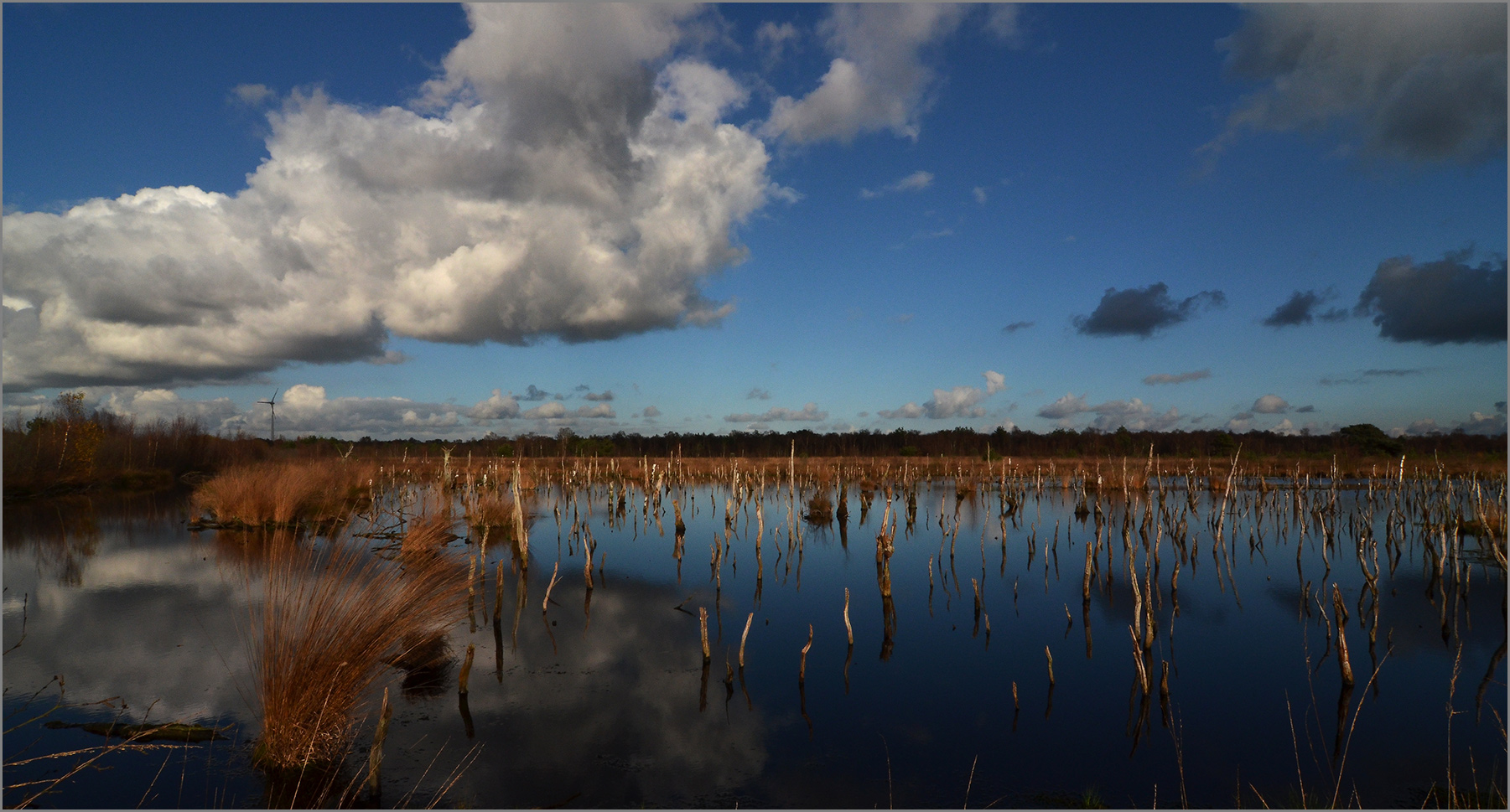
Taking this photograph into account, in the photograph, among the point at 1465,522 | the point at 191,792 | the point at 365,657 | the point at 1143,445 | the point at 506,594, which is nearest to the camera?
the point at 191,792

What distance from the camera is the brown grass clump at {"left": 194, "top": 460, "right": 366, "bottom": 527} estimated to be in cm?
2061

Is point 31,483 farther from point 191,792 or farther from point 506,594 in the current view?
point 191,792

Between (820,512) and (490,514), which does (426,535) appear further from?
(820,512)

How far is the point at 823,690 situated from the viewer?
9.16 m

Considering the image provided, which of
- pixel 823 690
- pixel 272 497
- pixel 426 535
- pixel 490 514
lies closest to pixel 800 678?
pixel 823 690

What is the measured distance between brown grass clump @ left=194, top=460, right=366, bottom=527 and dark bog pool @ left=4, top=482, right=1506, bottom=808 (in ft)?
11.0

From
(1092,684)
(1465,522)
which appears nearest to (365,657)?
(1092,684)

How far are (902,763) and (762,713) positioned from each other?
1796 mm

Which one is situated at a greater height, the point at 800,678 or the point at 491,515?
the point at 491,515

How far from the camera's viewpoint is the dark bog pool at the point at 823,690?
664 cm

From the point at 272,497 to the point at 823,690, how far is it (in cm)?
1901

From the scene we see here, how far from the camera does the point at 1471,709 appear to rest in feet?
28.9

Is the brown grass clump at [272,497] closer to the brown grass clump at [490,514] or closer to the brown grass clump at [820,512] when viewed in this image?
the brown grass clump at [490,514]

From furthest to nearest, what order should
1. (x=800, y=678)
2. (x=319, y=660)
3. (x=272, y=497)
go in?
(x=272, y=497) < (x=800, y=678) < (x=319, y=660)
